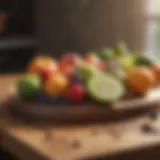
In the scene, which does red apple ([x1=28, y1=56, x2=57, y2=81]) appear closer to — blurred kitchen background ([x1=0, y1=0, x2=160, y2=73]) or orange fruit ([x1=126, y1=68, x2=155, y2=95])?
orange fruit ([x1=126, y1=68, x2=155, y2=95])

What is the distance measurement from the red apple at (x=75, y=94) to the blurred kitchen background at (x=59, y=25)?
137 centimetres

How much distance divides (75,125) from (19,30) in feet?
5.39

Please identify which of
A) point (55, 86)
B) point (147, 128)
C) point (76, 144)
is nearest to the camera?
point (76, 144)

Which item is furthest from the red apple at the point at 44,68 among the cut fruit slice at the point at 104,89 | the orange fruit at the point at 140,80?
the orange fruit at the point at 140,80

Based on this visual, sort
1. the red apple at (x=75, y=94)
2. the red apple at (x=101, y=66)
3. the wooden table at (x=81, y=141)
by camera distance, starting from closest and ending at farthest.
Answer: the wooden table at (x=81, y=141)
the red apple at (x=75, y=94)
the red apple at (x=101, y=66)

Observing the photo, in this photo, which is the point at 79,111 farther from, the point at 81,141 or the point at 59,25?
the point at 59,25

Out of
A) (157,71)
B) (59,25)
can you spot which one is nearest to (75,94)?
(157,71)

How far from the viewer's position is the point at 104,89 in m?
1.59

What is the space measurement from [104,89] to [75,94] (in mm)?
98

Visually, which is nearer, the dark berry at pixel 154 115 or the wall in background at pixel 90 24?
the dark berry at pixel 154 115

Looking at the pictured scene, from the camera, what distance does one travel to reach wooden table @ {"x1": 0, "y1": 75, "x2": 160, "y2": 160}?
1291 millimetres

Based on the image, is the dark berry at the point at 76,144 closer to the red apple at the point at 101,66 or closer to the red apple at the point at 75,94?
the red apple at the point at 75,94

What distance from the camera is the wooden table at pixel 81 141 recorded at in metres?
1.29

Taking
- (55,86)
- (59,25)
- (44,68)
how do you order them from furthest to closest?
(59,25)
(44,68)
(55,86)
